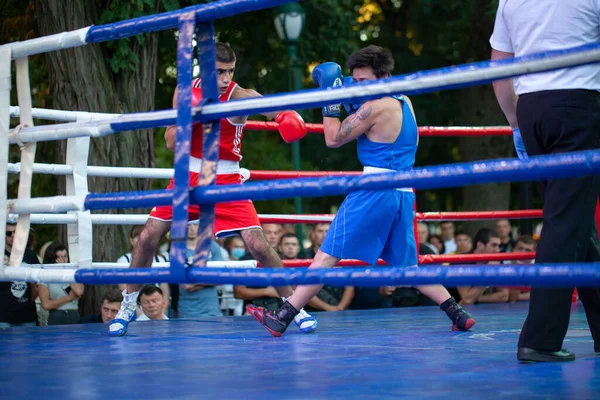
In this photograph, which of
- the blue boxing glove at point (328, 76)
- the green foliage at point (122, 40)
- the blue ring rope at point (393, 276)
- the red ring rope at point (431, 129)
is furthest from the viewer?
the green foliage at point (122, 40)

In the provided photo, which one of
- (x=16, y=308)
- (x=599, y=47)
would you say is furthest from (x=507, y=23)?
(x=16, y=308)

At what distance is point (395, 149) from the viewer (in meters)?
4.44

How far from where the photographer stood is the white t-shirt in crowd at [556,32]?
9.77 ft

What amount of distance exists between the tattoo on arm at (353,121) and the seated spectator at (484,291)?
3096mm

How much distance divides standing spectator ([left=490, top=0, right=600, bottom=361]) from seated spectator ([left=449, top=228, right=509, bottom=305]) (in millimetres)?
3957

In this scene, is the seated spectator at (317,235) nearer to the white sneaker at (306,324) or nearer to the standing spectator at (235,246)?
the standing spectator at (235,246)

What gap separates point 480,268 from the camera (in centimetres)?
224

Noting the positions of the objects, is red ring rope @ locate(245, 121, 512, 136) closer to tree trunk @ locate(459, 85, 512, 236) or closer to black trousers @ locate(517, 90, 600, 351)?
black trousers @ locate(517, 90, 600, 351)

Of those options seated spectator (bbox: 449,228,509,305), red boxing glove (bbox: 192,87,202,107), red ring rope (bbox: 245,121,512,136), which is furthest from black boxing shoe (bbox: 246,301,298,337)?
seated spectator (bbox: 449,228,509,305)

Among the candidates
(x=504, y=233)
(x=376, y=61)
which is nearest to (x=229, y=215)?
(x=376, y=61)

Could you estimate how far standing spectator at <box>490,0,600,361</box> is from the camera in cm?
293

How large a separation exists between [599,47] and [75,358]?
241cm

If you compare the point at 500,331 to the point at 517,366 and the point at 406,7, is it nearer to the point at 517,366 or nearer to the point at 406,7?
the point at 517,366

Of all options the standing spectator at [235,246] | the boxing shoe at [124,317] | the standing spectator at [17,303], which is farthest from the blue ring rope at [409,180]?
the standing spectator at [235,246]
